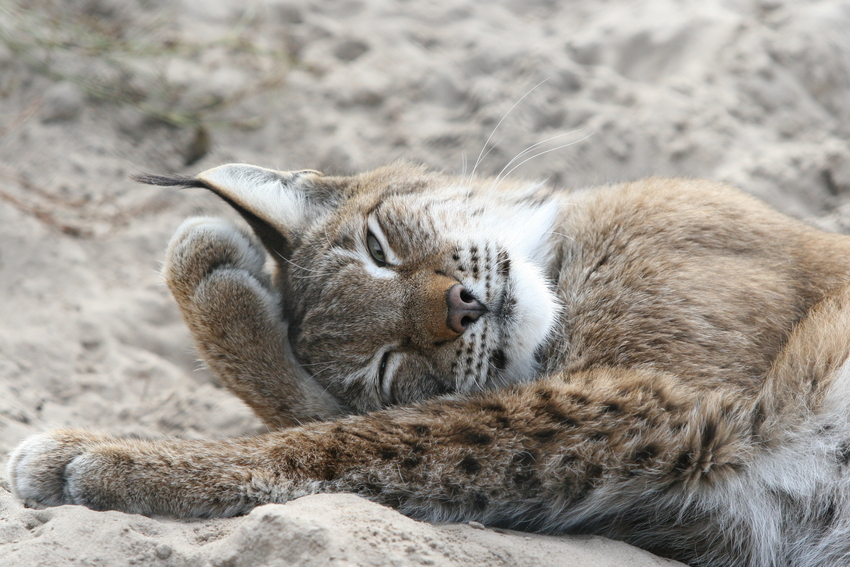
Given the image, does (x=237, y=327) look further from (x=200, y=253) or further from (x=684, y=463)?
(x=684, y=463)

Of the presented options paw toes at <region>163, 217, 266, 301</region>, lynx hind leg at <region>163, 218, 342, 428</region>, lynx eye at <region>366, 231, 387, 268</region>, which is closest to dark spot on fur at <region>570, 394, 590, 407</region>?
lynx eye at <region>366, 231, 387, 268</region>

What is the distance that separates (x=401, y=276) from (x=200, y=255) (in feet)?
3.75

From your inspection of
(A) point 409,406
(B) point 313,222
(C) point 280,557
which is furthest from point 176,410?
(C) point 280,557

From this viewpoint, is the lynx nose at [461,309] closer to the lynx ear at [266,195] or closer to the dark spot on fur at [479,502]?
the dark spot on fur at [479,502]

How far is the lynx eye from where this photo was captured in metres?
3.79

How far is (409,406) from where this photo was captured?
328 cm

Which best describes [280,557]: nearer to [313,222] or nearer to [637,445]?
[637,445]

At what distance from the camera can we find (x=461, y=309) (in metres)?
3.36

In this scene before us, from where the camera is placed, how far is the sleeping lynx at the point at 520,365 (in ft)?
9.79

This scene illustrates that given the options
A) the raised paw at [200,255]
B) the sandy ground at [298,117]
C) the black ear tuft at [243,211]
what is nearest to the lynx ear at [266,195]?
the black ear tuft at [243,211]

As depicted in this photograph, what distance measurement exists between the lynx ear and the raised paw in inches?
5.8

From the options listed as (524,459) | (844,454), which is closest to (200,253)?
(524,459)

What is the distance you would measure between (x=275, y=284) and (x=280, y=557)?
219 cm

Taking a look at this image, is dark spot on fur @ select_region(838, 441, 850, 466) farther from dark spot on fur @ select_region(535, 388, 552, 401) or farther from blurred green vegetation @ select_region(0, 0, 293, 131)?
blurred green vegetation @ select_region(0, 0, 293, 131)
